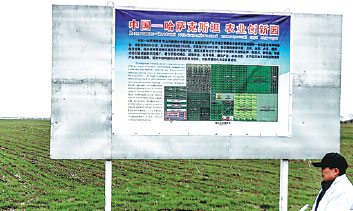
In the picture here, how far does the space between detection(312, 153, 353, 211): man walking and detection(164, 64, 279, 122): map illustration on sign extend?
1874 millimetres

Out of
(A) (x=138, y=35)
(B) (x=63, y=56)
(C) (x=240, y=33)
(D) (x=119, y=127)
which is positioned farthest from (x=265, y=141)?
(B) (x=63, y=56)

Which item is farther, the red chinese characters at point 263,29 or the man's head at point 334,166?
the red chinese characters at point 263,29

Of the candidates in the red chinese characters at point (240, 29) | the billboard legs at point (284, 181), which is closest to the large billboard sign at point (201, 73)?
the red chinese characters at point (240, 29)

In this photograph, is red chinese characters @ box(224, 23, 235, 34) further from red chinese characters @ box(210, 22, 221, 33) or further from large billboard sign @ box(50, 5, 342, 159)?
red chinese characters @ box(210, 22, 221, 33)

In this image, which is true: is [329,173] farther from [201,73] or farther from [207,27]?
[207,27]

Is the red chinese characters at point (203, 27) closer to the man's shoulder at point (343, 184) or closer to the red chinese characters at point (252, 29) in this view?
the red chinese characters at point (252, 29)

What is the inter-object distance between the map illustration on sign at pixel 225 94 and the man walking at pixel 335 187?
187cm

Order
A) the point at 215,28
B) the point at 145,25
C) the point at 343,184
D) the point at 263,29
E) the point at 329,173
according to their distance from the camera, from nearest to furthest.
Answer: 1. the point at 343,184
2. the point at 329,173
3. the point at 145,25
4. the point at 215,28
5. the point at 263,29

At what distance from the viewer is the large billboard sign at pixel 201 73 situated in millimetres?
4570

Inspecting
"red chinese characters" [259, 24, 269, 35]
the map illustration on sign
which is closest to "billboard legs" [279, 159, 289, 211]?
the map illustration on sign

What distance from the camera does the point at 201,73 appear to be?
4664 millimetres

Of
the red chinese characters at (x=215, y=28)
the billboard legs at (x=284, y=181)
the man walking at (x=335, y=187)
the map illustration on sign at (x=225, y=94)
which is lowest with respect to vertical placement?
the billboard legs at (x=284, y=181)

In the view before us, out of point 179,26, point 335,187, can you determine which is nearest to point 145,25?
point 179,26

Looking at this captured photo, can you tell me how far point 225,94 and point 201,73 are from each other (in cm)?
53
